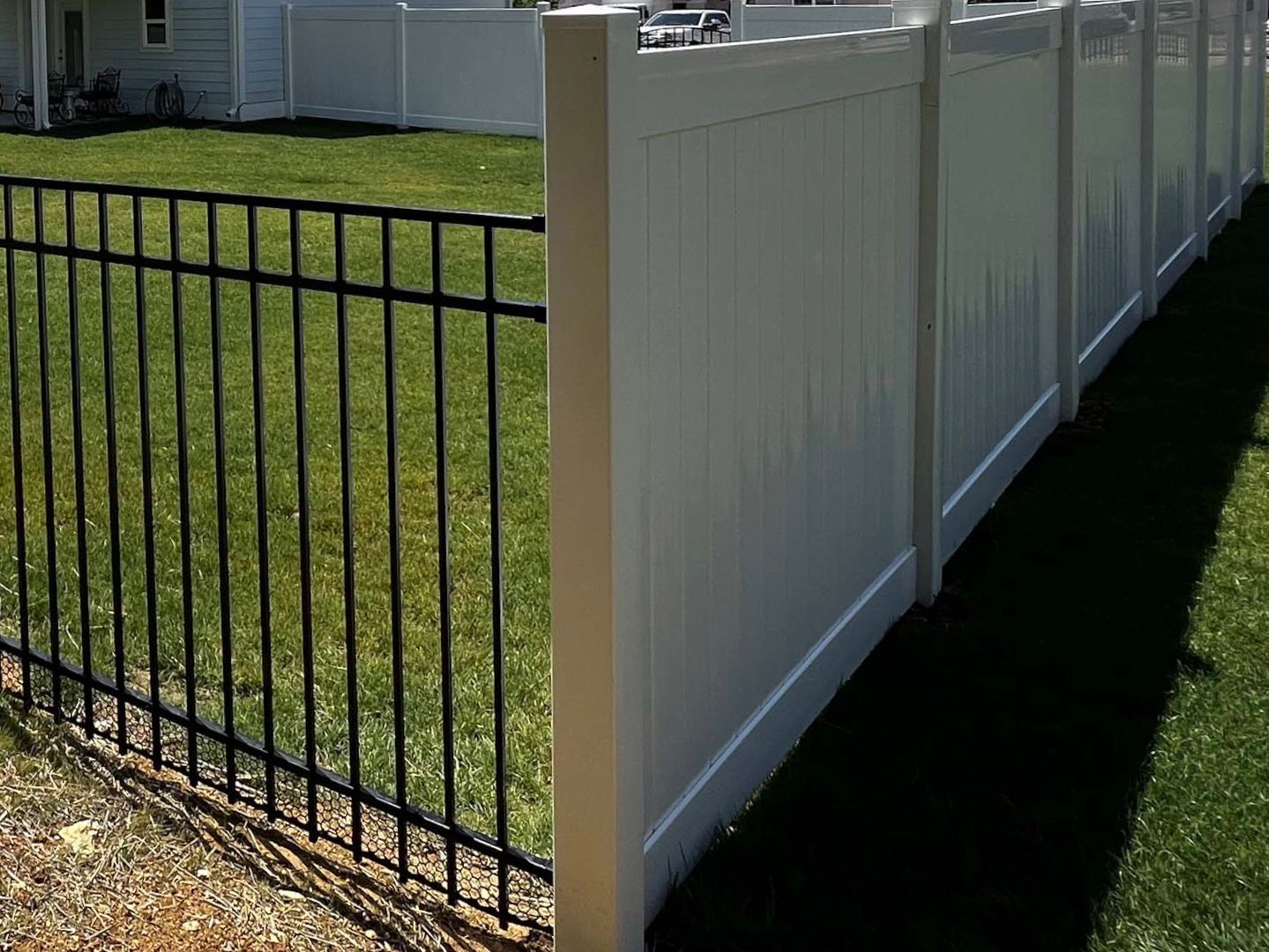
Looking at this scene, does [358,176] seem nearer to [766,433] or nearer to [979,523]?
[979,523]

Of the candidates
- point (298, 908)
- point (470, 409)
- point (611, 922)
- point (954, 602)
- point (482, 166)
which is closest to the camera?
point (611, 922)

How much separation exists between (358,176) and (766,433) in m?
15.7

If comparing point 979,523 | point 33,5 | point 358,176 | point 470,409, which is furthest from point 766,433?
point 33,5

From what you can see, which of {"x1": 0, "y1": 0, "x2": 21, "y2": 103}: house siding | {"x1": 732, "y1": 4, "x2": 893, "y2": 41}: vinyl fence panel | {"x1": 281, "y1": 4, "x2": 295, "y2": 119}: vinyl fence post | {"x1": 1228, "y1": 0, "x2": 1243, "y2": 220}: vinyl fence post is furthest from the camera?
{"x1": 0, "y1": 0, "x2": 21, "y2": 103}: house siding

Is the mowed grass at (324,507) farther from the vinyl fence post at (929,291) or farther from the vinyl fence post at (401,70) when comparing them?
the vinyl fence post at (401,70)

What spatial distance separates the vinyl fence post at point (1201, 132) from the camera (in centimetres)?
1145

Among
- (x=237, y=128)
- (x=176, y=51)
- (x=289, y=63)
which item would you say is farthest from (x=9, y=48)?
(x=237, y=128)

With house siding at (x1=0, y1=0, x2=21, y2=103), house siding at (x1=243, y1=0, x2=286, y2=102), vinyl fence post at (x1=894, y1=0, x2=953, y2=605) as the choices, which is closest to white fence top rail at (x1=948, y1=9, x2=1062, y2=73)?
vinyl fence post at (x1=894, y1=0, x2=953, y2=605)

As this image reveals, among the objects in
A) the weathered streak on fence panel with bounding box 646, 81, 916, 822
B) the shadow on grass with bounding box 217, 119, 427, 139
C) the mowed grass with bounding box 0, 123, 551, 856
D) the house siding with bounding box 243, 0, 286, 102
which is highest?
the house siding with bounding box 243, 0, 286, 102

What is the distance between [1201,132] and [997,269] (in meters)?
6.56

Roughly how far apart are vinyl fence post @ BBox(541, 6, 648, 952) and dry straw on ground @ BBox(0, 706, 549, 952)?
322 mm

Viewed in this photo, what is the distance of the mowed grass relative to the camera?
4.50m

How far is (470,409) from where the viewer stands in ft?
26.3

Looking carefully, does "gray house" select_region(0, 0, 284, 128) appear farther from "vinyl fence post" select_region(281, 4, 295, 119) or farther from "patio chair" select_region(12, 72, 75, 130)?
"patio chair" select_region(12, 72, 75, 130)
